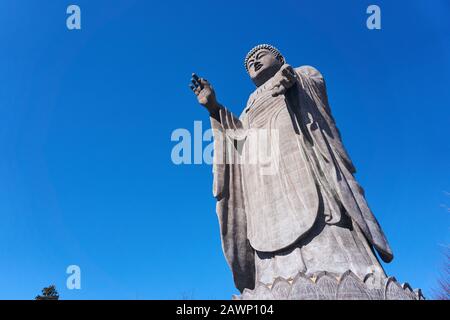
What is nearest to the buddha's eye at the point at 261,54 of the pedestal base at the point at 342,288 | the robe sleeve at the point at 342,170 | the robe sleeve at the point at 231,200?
the robe sleeve at the point at 342,170

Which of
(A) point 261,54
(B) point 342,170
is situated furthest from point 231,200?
(A) point 261,54

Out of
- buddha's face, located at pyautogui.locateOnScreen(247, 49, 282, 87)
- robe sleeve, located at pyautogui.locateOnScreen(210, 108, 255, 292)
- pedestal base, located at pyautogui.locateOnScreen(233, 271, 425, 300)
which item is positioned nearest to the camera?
pedestal base, located at pyautogui.locateOnScreen(233, 271, 425, 300)

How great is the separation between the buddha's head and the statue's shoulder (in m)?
0.75

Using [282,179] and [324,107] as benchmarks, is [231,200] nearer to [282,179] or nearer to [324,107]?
[282,179]

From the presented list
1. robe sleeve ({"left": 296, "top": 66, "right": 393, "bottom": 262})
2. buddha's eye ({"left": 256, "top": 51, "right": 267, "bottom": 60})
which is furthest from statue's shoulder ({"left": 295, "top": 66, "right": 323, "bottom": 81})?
buddha's eye ({"left": 256, "top": 51, "right": 267, "bottom": 60})

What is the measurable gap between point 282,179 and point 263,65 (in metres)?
3.36

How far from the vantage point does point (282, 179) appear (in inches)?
296

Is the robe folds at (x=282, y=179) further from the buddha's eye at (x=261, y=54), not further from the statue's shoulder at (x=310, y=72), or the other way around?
the buddha's eye at (x=261, y=54)

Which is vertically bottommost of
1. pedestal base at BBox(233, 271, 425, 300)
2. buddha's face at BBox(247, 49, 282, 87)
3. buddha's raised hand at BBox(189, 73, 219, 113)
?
pedestal base at BBox(233, 271, 425, 300)

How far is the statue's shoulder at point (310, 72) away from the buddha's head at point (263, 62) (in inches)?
29.3

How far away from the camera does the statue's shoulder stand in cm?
886

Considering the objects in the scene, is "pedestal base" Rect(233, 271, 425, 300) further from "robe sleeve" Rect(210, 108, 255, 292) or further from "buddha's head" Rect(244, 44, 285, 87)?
"buddha's head" Rect(244, 44, 285, 87)

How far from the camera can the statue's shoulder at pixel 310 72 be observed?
8.86 m
